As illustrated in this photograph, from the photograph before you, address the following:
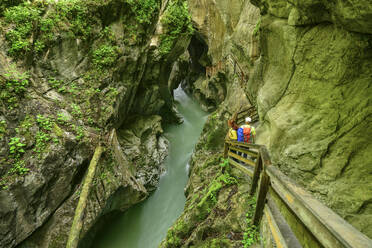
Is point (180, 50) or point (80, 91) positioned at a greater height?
point (180, 50)

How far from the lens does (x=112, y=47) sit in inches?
344

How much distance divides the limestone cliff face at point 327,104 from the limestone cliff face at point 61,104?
21.8 ft

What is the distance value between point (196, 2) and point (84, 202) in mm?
20730

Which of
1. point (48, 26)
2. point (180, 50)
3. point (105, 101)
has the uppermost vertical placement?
point (180, 50)

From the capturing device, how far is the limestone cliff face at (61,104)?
5039 millimetres

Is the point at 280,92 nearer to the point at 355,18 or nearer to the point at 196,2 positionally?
the point at 355,18

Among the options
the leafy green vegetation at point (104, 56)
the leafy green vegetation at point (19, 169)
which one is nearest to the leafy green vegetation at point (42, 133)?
the leafy green vegetation at point (19, 169)

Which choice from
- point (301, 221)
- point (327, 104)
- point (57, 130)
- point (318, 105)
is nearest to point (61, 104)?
point (57, 130)

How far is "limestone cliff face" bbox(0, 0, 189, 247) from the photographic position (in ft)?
16.5

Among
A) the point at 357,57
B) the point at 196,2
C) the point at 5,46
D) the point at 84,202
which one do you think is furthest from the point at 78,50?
the point at 196,2

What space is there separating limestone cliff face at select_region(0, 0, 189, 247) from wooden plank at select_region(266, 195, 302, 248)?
613cm

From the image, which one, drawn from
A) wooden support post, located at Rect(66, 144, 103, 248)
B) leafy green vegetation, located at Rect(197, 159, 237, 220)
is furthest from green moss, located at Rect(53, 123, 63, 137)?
leafy green vegetation, located at Rect(197, 159, 237, 220)

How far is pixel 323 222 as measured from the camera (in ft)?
3.87

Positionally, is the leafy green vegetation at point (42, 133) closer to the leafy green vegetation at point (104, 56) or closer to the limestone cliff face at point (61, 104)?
the limestone cliff face at point (61, 104)
